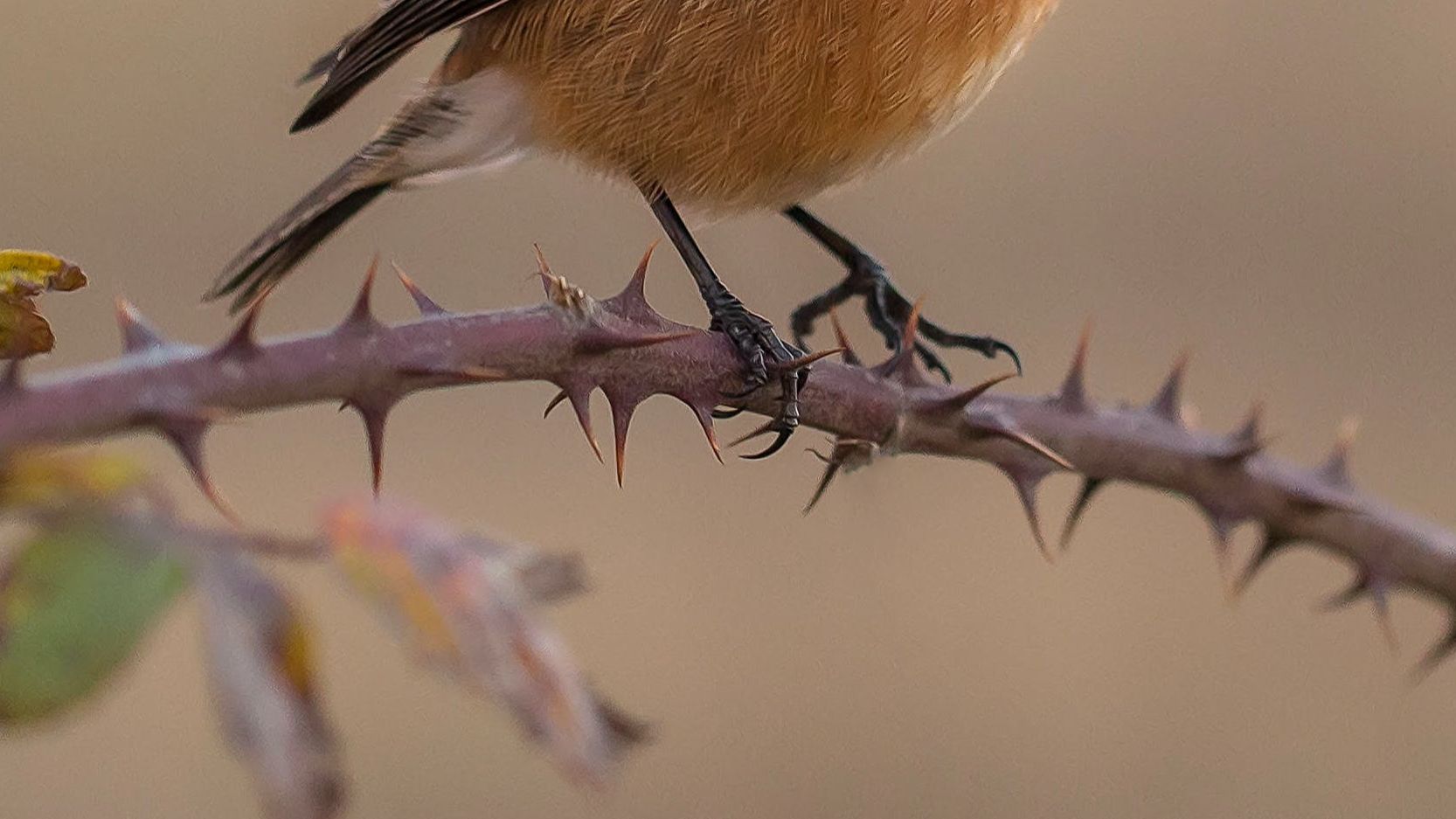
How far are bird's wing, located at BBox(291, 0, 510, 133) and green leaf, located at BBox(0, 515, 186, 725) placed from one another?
1652mm

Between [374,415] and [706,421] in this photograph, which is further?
[706,421]

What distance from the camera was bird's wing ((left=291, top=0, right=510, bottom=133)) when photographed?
6.97 ft

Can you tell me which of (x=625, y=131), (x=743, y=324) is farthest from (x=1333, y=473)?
(x=625, y=131)

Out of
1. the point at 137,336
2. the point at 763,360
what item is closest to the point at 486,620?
the point at 137,336

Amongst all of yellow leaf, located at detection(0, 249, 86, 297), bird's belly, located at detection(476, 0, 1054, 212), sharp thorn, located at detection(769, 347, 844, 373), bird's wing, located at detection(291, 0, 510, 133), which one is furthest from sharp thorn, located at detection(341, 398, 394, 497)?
bird's wing, located at detection(291, 0, 510, 133)

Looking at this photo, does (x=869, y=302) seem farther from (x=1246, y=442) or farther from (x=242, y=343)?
(x=242, y=343)

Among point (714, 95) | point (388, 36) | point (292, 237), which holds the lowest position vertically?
point (292, 237)

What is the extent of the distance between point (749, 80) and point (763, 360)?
0.42 meters

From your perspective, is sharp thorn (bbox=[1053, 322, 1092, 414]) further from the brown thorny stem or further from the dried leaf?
the dried leaf

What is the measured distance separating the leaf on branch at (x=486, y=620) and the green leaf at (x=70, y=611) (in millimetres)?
73

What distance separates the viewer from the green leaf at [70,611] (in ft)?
1.68

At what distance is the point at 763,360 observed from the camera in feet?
5.80

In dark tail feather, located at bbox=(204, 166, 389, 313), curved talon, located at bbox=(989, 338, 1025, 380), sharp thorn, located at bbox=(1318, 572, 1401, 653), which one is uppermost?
curved talon, located at bbox=(989, 338, 1025, 380)

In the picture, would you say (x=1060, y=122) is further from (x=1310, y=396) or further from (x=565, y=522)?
(x=565, y=522)
